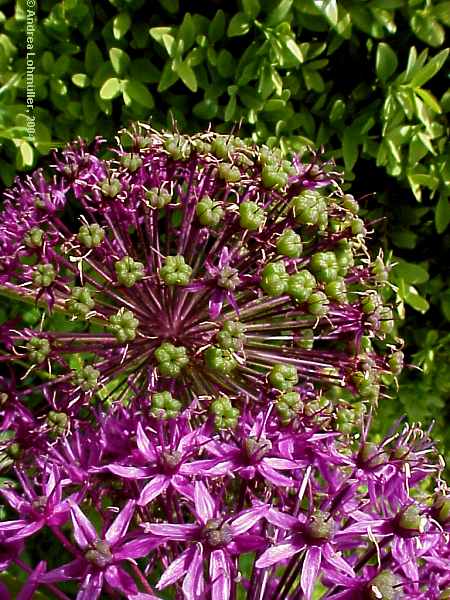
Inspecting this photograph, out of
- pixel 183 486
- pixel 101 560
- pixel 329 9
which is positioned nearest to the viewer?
pixel 101 560

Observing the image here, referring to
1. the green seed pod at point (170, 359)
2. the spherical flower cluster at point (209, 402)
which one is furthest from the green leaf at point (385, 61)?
the green seed pod at point (170, 359)

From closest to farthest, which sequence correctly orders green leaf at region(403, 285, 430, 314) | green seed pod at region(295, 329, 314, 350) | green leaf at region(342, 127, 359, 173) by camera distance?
green seed pod at region(295, 329, 314, 350), green leaf at region(342, 127, 359, 173), green leaf at region(403, 285, 430, 314)

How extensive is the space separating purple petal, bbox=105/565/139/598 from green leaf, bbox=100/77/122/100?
1.16 meters

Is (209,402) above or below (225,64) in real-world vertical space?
below

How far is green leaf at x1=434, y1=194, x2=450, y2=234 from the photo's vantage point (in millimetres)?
2010

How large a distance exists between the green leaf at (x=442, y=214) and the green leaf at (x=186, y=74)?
75 cm

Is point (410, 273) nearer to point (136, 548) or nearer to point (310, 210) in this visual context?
point (310, 210)

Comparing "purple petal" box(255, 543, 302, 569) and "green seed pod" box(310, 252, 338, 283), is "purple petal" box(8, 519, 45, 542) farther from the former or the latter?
"green seed pod" box(310, 252, 338, 283)

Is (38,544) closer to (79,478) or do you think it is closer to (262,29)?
(79,478)

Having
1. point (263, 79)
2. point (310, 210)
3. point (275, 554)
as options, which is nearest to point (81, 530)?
point (275, 554)

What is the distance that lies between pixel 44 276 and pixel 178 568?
2.09ft

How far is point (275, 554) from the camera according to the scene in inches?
43.2

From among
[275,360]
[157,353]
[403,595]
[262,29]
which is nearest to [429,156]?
[262,29]

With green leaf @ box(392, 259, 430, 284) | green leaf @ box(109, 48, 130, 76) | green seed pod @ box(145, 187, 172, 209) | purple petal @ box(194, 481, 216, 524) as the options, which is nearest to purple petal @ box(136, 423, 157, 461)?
purple petal @ box(194, 481, 216, 524)
